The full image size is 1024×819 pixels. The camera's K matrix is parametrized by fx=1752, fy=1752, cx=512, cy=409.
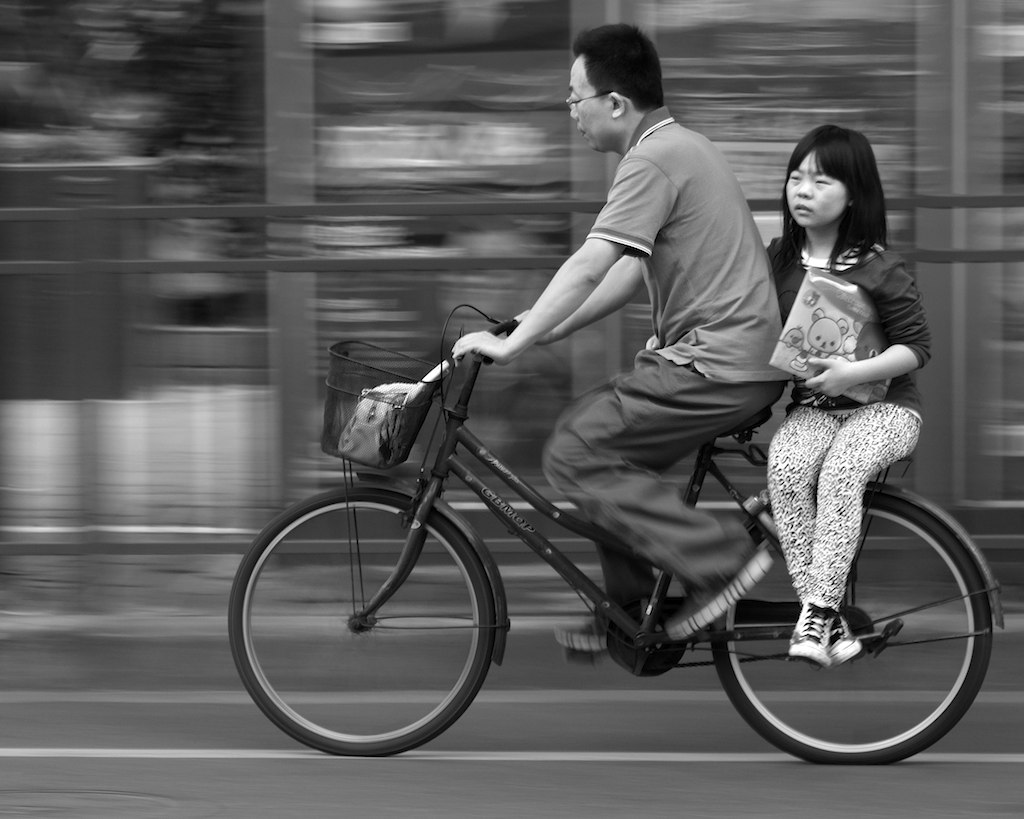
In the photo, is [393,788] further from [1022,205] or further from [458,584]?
[1022,205]

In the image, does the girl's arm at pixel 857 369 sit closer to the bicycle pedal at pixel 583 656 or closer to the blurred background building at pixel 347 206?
the bicycle pedal at pixel 583 656

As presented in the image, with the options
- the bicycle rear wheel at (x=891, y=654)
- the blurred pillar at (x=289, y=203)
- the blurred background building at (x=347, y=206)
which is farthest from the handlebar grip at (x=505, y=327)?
the blurred pillar at (x=289, y=203)

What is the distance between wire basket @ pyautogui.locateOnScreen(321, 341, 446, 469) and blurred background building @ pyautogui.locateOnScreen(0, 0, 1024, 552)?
1637mm

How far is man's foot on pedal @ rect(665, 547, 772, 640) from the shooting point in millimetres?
4770

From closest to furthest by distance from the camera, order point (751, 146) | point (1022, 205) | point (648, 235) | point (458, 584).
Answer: point (648, 235) → point (458, 584) → point (1022, 205) → point (751, 146)

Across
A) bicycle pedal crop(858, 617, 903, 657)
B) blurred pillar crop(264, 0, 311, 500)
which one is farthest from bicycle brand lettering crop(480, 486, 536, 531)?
blurred pillar crop(264, 0, 311, 500)

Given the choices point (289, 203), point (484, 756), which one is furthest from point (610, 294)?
point (289, 203)

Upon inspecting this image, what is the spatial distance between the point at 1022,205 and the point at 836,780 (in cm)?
249

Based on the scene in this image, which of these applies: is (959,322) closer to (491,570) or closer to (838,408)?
(838,408)

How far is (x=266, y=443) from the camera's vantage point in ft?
21.5

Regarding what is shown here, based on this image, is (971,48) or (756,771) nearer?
(756,771)

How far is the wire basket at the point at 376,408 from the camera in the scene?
473cm

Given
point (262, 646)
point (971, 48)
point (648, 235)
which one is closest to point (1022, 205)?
point (971, 48)

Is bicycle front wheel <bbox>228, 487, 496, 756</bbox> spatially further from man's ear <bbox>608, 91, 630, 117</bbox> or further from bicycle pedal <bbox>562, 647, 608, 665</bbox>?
man's ear <bbox>608, 91, 630, 117</bbox>
